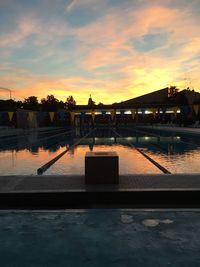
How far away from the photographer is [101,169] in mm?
6855

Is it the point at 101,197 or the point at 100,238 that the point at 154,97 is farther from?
the point at 100,238

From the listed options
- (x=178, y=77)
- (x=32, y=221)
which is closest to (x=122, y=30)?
(x=32, y=221)

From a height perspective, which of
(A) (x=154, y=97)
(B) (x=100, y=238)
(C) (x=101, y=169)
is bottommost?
(B) (x=100, y=238)

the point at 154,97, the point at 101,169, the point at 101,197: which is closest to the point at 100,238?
the point at 101,197

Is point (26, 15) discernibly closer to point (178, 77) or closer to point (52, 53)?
point (52, 53)

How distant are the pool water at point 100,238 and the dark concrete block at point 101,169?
4.16ft

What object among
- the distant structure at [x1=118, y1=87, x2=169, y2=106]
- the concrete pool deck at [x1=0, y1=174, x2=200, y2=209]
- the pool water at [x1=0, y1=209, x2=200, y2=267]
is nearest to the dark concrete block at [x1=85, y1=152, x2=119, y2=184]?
the concrete pool deck at [x1=0, y1=174, x2=200, y2=209]

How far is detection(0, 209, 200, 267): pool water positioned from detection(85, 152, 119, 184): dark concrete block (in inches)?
50.0

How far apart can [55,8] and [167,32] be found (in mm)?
7253

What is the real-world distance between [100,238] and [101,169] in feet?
8.69

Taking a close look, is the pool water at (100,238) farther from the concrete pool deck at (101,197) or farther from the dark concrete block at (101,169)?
the dark concrete block at (101,169)

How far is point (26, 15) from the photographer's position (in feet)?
51.8

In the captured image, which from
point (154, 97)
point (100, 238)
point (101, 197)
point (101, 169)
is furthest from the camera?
point (154, 97)

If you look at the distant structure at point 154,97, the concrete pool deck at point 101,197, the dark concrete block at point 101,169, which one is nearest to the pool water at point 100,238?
the concrete pool deck at point 101,197
